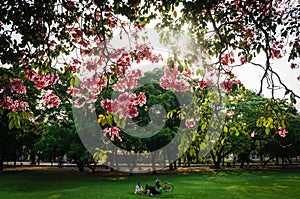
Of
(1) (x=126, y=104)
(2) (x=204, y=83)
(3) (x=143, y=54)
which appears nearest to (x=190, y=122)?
(2) (x=204, y=83)

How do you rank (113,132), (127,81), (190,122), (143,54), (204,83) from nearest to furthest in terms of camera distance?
(113,132) < (204,83) < (190,122) < (143,54) < (127,81)

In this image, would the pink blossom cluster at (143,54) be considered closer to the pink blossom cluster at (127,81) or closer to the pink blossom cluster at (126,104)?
the pink blossom cluster at (127,81)

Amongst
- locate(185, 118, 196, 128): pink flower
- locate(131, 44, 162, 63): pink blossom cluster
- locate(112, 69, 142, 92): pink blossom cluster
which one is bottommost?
locate(185, 118, 196, 128): pink flower

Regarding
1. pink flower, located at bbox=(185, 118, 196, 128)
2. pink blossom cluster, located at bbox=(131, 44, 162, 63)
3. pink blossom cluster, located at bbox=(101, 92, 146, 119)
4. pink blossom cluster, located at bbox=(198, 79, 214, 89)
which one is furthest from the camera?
pink blossom cluster, located at bbox=(131, 44, 162, 63)

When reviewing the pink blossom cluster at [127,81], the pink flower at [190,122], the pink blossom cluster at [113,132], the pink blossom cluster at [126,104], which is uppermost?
the pink blossom cluster at [127,81]

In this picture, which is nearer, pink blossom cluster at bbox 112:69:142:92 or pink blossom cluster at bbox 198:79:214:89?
pink blossom cluster at bbox 198:79:214:89

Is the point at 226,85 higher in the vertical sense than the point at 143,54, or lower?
lower

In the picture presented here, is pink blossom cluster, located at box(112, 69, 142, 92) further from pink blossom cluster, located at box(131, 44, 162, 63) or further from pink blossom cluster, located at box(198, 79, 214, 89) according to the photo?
pink blossom cluster, located at box(198, 79, 214, 89)

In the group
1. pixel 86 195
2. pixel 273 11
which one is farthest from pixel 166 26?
pixel 86 195

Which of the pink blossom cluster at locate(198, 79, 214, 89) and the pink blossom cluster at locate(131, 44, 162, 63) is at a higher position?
the pink blossom cluster at locate(131, 44, 162, 63)

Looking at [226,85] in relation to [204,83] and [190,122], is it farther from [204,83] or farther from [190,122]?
[190,122]

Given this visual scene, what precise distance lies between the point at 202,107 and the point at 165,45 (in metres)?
1.26

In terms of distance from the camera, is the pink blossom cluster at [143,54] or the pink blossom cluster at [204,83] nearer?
the pink blossom cluster at [204,83]

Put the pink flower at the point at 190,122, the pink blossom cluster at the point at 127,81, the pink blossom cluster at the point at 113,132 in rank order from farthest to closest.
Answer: the pink blossom cluster at the point at 127,81 → the pink flower at the point at 190,122 → the pink blossom cluster at the point at 113,132
